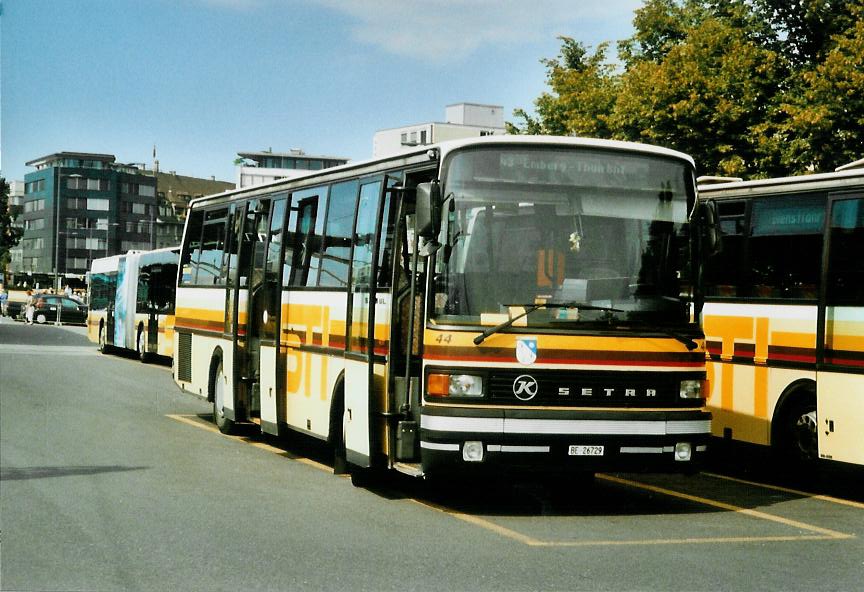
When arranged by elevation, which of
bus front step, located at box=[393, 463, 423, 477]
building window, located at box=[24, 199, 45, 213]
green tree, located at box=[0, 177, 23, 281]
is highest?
building window, located at box=[24, 199, 45, 213]

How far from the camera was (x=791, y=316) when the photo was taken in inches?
518

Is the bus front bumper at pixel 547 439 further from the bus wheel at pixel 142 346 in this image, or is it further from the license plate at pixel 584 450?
the bus wheel at pixel 142 346

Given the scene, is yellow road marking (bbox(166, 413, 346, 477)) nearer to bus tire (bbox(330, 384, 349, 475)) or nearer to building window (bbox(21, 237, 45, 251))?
bus tire (bbox(330, 384, 349, 475))

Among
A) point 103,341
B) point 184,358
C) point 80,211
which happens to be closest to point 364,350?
point 184,358

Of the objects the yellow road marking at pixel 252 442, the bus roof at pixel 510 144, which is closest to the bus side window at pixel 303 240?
the bus roof at pixel 510 144

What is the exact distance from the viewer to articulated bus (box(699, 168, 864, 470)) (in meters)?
12.3

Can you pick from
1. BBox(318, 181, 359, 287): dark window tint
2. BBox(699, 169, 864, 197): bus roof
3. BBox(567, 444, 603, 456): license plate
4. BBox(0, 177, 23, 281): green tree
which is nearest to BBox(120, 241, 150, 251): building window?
BBox(0, 177, 23, 281): green tree

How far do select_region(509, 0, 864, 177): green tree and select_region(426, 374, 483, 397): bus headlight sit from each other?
19.0 metres

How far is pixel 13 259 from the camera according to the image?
16700cm

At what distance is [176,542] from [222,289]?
8.43 m

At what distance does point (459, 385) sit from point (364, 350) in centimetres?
186

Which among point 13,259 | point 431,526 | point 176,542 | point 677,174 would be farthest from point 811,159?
point 13,259

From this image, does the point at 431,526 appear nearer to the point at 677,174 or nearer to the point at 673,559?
the point at 673,559

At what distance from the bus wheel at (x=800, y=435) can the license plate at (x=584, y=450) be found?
133 inches
